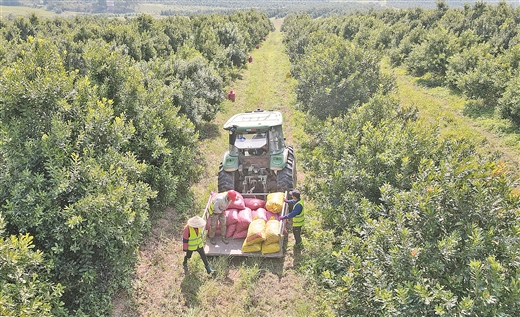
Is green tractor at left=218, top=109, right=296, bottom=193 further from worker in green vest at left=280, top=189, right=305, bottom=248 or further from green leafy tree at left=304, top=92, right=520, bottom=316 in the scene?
green leafy tree at left=304, top=92, right=520, bottom=316

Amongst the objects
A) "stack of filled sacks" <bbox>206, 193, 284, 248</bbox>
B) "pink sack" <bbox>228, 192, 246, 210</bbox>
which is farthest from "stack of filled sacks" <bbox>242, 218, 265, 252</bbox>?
"pink sack" <bbox>228, 192, 246, 210</bbox>

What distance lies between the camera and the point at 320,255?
313 inches

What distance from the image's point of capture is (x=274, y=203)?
8.70 metres

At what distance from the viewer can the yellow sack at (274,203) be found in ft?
28.5

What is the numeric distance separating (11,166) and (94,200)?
1.69 m

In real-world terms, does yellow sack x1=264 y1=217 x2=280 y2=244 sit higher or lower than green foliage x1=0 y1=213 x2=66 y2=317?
lower

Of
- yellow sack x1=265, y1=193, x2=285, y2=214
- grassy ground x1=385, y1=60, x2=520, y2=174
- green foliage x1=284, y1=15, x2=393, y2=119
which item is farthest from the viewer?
green foliage x1=284, y1=15, x2=393, y2=119

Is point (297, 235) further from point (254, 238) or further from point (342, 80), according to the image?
point (342, 80)

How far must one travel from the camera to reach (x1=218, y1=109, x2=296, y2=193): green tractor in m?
9.55

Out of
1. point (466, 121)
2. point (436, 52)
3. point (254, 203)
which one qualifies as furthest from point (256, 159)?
point (436, 52)

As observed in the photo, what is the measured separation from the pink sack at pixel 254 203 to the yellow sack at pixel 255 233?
3.25ft

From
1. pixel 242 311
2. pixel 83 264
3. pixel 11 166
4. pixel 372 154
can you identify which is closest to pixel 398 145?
pixel 372 154

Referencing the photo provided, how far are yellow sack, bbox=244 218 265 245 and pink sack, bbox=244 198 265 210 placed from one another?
99cm

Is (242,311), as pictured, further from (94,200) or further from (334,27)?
(334,27)
